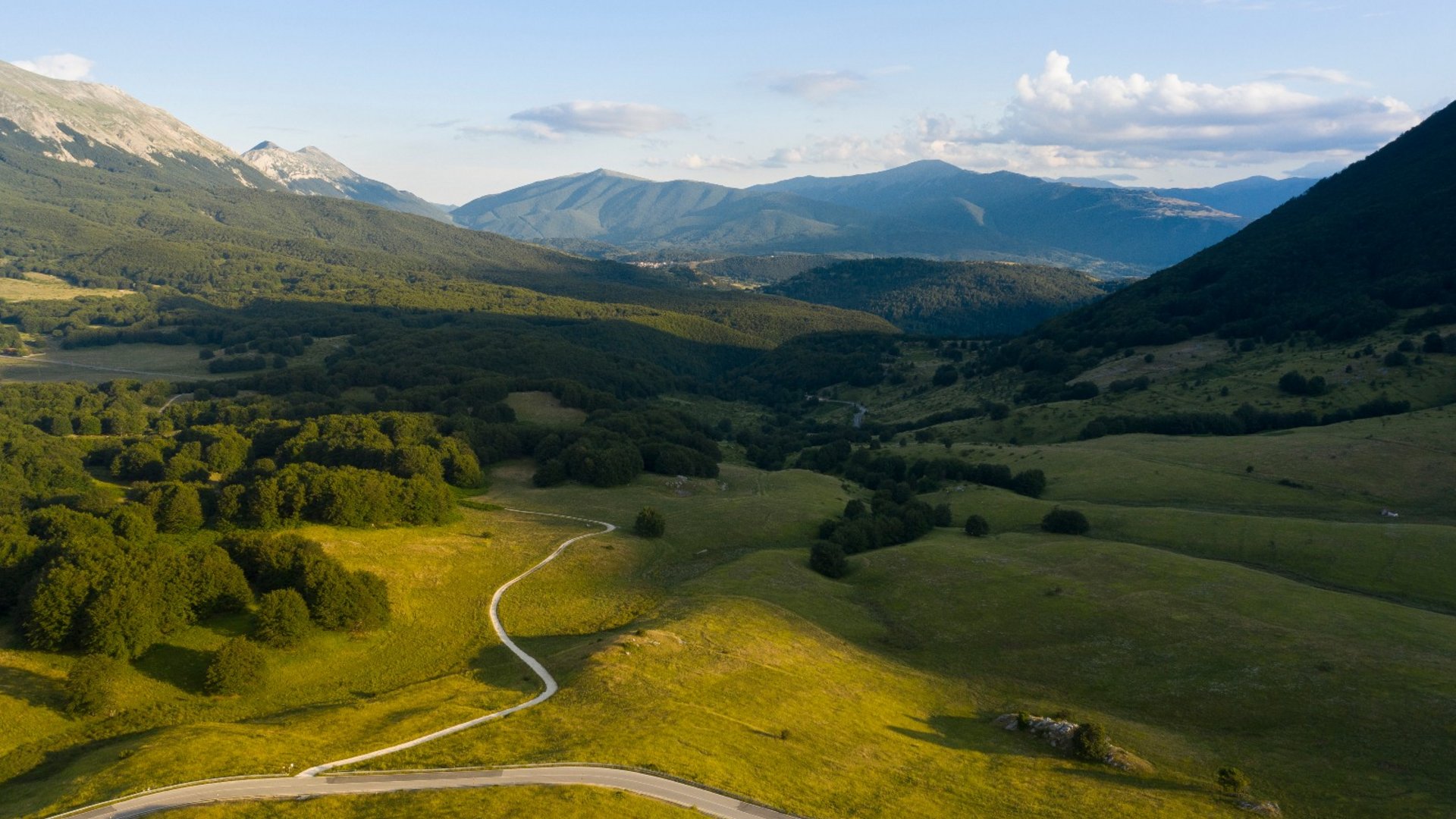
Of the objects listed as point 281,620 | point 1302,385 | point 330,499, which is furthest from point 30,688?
point 1302,385

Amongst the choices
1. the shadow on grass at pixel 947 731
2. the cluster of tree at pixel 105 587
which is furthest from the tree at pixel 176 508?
the shadow on grass at pixel 947 731

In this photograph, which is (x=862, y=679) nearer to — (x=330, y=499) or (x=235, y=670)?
(x=235, y=670)

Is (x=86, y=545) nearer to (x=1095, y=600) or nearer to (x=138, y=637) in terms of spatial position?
(x=138, y=637)

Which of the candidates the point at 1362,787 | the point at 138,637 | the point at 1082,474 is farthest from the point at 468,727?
the point at 1082,474

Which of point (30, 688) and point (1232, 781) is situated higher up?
point (1232, 781)

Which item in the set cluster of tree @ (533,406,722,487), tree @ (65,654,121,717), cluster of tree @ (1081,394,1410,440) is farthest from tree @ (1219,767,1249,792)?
cluster of tree @ (1081,394,1410,440)

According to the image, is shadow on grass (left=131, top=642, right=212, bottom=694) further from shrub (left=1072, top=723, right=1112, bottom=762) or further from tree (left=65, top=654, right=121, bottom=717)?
shrub (left=1072, top=723, right=1112, bottom=762)
